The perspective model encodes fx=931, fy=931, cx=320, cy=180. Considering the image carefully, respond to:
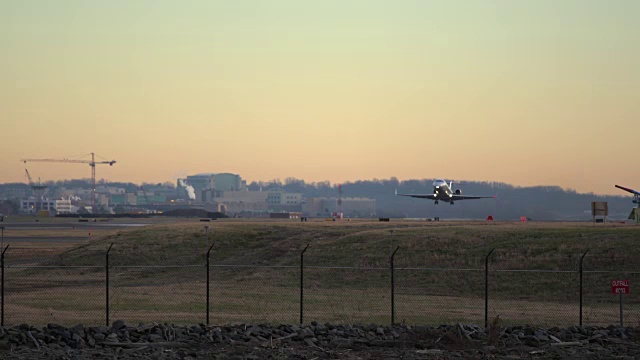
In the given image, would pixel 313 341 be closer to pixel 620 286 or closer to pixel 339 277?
pixel 620 286

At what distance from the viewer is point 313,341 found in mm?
27375

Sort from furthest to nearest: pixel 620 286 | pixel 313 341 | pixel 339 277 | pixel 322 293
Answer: pixel 339 277 < pixel 322 293 < pixel 620 286 < pixel 313 341

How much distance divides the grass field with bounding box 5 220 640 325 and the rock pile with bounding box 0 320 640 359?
6.32 meters

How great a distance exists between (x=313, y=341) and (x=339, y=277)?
2749cm

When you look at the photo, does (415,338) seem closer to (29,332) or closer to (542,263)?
(29,332)

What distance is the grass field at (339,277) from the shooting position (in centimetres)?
3903

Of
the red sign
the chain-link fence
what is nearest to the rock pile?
the red sign

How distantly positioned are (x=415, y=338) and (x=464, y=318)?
10465mm

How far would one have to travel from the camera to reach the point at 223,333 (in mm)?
28156

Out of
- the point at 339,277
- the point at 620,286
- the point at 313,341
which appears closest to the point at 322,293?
the point at 339,277

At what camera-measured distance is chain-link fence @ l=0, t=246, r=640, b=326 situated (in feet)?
120

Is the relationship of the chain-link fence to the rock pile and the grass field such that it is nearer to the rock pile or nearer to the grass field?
the grass field

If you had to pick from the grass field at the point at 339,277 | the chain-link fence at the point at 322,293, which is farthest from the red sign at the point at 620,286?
the grass field at the point at 339,277

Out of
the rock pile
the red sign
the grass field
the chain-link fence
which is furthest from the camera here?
the grass field
